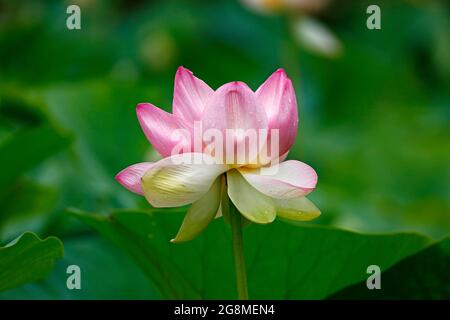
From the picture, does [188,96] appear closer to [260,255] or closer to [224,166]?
[224,166]

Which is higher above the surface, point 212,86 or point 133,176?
point 212,86

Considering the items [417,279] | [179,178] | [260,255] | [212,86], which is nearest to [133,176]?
[179,178]

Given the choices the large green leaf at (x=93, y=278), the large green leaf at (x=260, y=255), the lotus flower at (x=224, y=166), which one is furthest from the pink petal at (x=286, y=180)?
the large green leaf at (x=93, y=278)

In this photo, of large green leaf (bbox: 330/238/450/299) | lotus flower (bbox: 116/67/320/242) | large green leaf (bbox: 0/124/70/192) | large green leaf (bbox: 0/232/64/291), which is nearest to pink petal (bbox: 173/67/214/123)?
lotus flower (bbox: 116/67/320/242)

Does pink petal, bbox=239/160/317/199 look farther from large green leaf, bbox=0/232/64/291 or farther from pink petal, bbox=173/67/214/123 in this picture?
large green leaf, bbox=0/232/64/291

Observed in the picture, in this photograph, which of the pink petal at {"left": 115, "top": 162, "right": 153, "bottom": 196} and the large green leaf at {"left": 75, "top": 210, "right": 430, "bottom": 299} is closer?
the pink petal at {"left": 115, "top": 162, "right": 153, "bottom": 196}

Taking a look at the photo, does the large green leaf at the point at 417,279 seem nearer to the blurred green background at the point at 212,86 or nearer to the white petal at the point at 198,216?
the blurred green background at the point at 212,86
